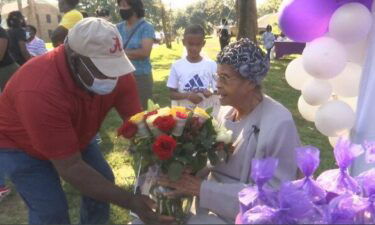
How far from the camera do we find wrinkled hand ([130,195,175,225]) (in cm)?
204

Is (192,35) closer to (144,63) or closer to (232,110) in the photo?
(144,63)

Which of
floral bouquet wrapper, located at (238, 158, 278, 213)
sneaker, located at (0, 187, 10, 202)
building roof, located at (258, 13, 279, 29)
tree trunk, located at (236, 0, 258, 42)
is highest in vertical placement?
floral bouquet wrapper, located at (238, 158, 278, 213)

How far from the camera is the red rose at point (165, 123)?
1.86 metres

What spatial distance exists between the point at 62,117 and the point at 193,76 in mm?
1904

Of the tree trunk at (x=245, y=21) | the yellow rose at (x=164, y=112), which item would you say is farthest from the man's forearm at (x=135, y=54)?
the tree trunk at (x=245, y=21)

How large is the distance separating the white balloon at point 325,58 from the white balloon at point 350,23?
0.06 m

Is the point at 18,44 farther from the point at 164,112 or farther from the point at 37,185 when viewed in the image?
the point at 164,112

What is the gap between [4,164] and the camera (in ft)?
8.23

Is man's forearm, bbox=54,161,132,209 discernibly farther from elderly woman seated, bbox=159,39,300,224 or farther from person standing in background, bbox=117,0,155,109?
person standing in background, bbox=117,0,155,109

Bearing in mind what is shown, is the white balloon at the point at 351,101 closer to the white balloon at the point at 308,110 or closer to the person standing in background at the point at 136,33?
the white balloon at the point at 308,110

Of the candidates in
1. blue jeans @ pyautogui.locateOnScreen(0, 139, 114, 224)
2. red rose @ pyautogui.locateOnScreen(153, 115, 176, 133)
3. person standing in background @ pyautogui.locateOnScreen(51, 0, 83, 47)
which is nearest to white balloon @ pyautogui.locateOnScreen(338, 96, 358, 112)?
red rose @ pyautogui.locateOnScreen(153, 115, 176, 133)

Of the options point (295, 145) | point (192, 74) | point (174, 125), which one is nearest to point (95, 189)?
point (174, 125)

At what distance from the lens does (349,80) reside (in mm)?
2586

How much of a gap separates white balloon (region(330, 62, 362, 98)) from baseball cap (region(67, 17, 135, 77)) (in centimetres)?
131
